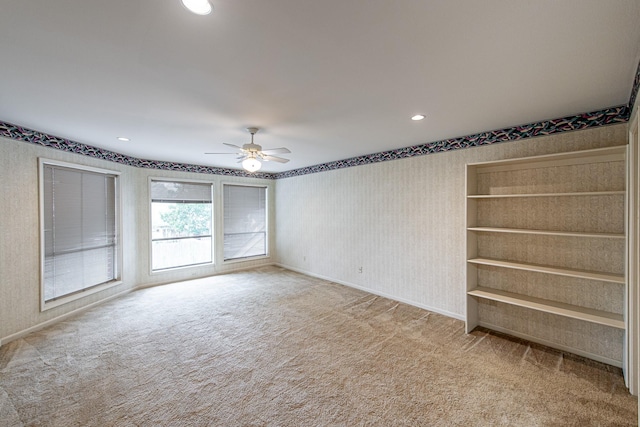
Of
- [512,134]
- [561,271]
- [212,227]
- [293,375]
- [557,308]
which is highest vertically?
[512,134]

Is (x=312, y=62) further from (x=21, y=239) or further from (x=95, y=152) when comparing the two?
(x=95, y=152)

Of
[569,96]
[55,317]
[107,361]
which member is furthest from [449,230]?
[55,317]

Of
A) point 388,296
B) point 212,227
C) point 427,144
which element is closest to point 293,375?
point 388,296

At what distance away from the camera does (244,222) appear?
6539 millimetres

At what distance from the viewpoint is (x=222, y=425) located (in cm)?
188

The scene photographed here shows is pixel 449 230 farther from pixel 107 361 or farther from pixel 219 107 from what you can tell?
pixel 107 361

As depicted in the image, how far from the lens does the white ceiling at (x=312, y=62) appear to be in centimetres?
130

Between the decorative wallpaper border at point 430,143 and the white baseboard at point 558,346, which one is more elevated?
the decorative wallpaper border at point 430,143

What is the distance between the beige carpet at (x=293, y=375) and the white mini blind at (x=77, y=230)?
0.68m

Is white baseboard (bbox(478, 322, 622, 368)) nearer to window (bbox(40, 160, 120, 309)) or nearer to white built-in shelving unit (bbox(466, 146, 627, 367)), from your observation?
white built-in shelving unit (bbox(466, 146, 627, 367))

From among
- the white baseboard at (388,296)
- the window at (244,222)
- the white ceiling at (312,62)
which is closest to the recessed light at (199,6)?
the white ceiling at (312,62)

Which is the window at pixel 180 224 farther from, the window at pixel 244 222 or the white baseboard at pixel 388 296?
the white baseboard at pixel 388 296

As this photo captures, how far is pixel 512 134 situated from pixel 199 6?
139 inches

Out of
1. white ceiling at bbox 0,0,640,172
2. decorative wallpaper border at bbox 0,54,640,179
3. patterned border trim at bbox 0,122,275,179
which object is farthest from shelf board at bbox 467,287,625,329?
patterned border trim at bbox 0,122,275,179
